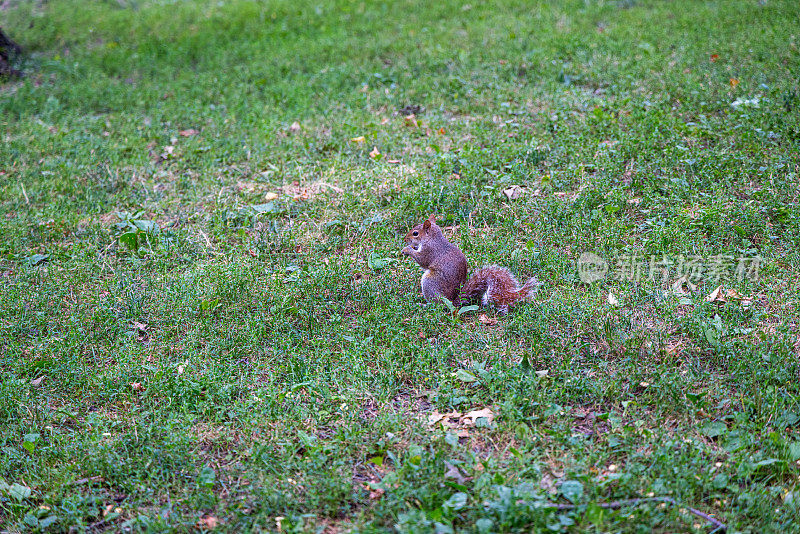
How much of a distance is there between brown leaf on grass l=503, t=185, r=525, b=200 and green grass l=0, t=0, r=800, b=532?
6 cm

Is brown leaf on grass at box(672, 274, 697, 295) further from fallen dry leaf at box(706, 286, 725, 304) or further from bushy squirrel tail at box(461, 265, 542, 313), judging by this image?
bushy squirrel tail at box(461, 265, 542, 313)

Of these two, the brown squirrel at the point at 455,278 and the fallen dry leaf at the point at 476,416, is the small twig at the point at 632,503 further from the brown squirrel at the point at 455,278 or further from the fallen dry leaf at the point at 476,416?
the brown squirrel at the point at 455,278

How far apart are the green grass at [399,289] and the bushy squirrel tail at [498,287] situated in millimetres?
98

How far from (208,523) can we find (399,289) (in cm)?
211

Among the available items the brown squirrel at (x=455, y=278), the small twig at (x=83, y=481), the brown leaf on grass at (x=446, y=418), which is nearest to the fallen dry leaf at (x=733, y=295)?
the brown squirrel at (x=455, y=278)

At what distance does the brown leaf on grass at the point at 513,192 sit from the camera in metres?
5.57

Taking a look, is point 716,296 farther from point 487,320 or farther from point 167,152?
point 167,152

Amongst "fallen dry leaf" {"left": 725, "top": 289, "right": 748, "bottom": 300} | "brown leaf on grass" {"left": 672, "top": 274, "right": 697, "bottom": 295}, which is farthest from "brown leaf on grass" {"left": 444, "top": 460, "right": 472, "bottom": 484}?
"fallen dry leaf" {"left": 725, "top": 289, "right": 748, "bottom": 300}

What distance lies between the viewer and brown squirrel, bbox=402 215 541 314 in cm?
418

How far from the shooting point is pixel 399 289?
4613 mm

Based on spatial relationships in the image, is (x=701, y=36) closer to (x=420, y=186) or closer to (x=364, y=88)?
(x=364, y=88)

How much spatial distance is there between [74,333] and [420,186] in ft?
9.45

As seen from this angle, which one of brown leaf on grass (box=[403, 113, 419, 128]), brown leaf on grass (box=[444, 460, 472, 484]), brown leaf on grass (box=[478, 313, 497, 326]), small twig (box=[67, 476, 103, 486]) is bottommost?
small twig (box=[67, 476, 103, 486])

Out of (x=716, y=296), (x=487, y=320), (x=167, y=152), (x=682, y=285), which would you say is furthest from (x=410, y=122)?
(x=716, y=296)
